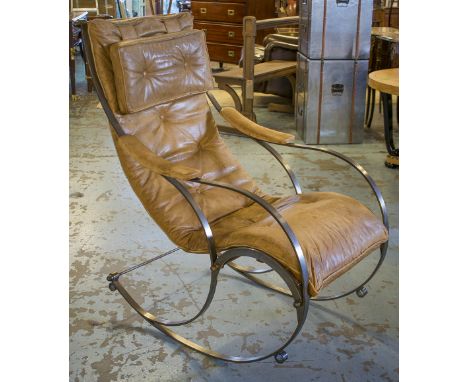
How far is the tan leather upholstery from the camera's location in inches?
72.4

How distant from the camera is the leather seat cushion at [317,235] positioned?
177cm

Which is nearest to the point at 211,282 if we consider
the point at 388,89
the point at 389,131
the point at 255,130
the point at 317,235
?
the point at 317,235

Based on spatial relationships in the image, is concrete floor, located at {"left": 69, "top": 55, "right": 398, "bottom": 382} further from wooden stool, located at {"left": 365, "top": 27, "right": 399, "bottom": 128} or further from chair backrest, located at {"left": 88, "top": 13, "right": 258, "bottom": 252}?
wooden stool, located at {"left": 365, "top": 27, "right": 399, "bottom": 128}

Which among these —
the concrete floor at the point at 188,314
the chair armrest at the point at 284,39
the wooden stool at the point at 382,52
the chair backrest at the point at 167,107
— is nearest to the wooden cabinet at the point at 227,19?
the chair armrest at the point at 284,39

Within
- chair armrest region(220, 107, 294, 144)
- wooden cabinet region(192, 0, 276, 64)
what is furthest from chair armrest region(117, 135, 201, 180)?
wooden cabinet region(192, 0, 276, 64)

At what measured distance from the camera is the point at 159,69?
2334 mm

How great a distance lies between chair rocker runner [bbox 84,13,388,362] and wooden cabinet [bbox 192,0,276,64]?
15.3 ft

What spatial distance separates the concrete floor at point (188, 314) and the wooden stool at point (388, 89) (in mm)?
535

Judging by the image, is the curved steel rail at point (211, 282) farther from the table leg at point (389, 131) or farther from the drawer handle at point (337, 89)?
the drawer handle at point (337, 89)

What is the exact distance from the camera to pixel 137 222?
10.2 ft
